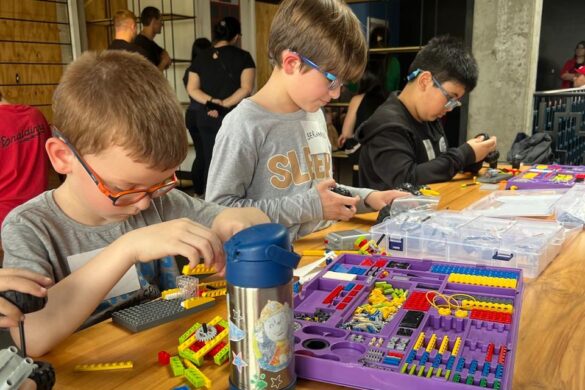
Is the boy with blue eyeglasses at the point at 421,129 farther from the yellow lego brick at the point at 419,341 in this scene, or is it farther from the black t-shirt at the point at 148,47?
the black t-shirt at the point at 148,47

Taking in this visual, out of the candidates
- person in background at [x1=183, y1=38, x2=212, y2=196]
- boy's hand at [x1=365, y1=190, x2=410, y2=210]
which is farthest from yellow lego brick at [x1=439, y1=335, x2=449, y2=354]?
person in background at [x1=183, y1=38, x2=212, y2=196]

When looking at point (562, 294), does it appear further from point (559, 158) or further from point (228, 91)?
point (228, 91)

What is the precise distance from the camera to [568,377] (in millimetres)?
759

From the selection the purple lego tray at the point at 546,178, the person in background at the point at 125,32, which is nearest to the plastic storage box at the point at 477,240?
the purple lego tray at the point at 546,178

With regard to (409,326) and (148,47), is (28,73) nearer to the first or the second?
(148,47)

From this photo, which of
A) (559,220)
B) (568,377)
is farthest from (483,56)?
(568,377)

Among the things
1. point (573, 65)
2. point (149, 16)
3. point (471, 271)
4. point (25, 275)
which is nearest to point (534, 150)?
point (471, 271)

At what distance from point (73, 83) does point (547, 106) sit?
11.4ft

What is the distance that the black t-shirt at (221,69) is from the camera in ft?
14.5

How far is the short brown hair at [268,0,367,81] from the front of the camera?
1.54 m

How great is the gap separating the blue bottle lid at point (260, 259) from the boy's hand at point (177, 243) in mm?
200

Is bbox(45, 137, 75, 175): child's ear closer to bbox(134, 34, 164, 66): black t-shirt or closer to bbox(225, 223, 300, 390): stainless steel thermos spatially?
bbox(225, 223, 300, 390): stainless steel thermos

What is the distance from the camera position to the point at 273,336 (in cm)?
67

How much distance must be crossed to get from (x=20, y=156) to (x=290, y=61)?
5.29ft
